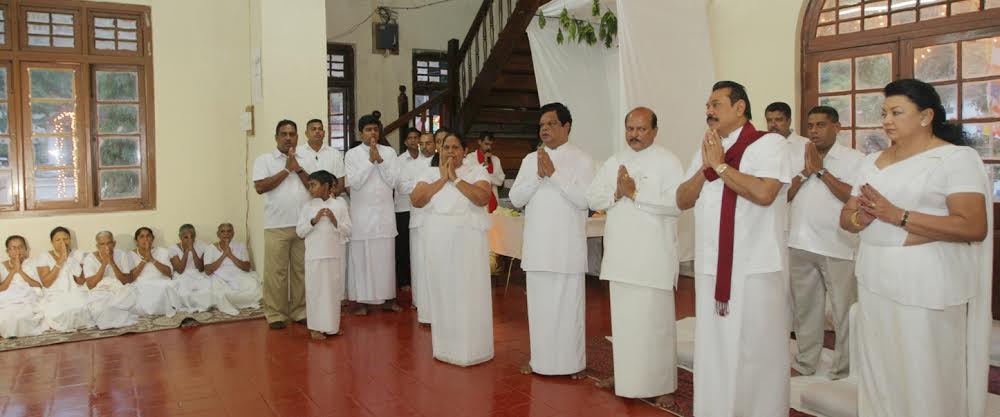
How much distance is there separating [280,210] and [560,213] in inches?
103

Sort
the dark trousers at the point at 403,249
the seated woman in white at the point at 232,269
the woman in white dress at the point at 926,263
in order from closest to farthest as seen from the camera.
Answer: the woman in white dress at the point at 926,263 → the seated woman in white at the point at 232,269 → the dark trousers at the point at 403,249

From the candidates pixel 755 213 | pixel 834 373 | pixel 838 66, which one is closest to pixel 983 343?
pixel 755 213

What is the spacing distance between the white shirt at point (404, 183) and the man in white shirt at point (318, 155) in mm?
634

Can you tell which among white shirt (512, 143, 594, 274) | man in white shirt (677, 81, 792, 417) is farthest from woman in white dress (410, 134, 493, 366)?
man in white shirt (677, 81, 792, 417)

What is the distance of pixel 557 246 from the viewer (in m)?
4.43

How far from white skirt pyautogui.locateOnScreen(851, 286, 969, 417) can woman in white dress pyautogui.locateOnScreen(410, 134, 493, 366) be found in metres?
2.47

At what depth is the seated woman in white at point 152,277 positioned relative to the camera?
6234 millimetres

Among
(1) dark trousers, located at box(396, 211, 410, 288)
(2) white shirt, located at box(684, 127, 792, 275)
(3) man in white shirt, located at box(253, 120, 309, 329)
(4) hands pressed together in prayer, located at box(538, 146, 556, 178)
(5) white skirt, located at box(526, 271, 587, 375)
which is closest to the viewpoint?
(2) white shirt, located at box(684, 127, 792, 275)

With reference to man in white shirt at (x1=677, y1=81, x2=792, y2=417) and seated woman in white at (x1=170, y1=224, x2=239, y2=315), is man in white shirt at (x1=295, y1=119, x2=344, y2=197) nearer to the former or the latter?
seated woman in white at (x1=170, y1=224, x2=239, y2=315)

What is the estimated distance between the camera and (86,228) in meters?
6.85

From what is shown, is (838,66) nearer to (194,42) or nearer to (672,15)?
(672,15)

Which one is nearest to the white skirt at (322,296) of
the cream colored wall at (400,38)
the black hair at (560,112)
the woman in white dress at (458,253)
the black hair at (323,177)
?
the black hair at (323,177)

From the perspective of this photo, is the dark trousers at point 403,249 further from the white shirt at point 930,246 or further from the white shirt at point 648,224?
the white shirt at point 930,246

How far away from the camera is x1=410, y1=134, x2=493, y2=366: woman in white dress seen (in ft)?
15.6
